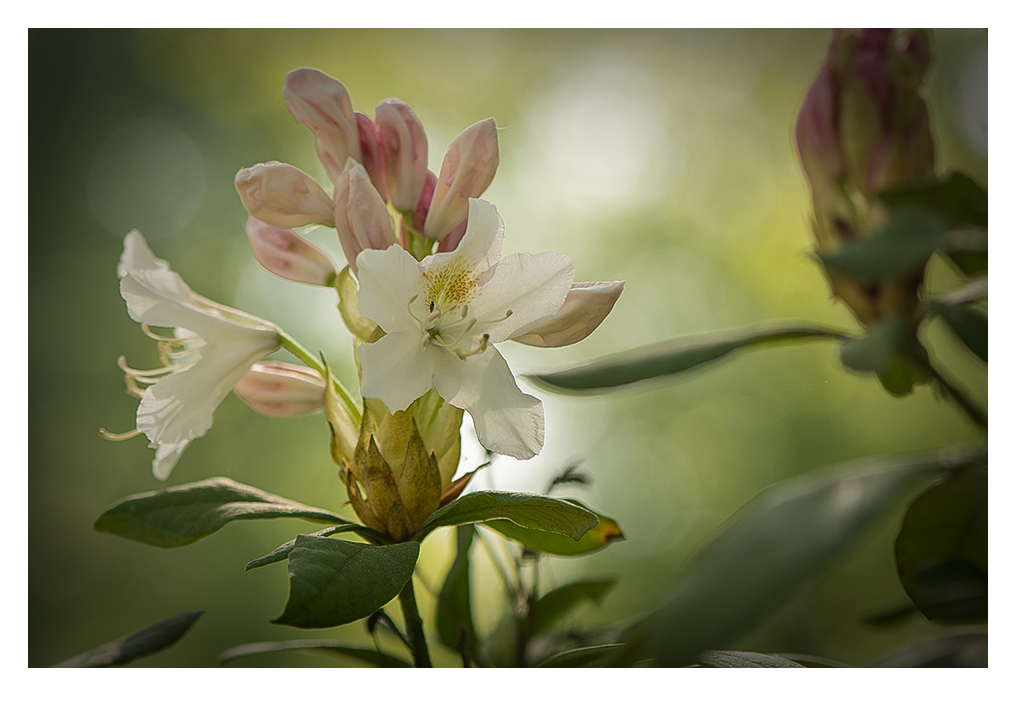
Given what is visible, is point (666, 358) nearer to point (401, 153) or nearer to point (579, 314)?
point (579, 314)

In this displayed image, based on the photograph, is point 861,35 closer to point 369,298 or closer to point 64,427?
point 369,298

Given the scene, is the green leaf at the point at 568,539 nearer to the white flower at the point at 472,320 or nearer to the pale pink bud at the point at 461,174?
the white flower at the point at 472,320

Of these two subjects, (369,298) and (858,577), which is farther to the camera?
(858,577)

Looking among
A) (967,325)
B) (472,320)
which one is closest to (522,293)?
(472,320)

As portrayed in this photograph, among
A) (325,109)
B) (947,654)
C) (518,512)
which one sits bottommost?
(947,654)

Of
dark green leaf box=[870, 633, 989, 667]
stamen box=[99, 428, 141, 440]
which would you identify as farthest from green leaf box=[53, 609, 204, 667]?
dark green leaf box=[870, 633, 989, 667]
